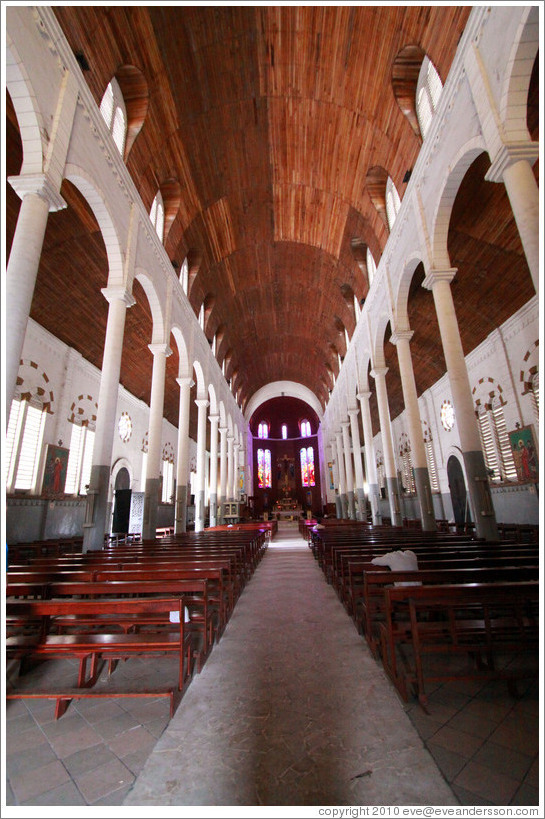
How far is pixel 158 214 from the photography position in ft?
37.3

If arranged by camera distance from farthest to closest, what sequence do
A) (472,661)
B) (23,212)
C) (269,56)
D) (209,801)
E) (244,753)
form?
(269,56), (23,212), (472,661), (244,753), (209,801)

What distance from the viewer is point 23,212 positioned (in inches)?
211

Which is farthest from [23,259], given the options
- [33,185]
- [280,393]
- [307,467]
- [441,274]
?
[307,467]

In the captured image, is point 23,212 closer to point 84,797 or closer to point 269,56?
point 84,797

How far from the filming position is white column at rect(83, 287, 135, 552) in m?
7.28

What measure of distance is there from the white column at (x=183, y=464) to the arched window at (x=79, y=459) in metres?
2.68

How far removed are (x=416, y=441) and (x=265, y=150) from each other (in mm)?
10254

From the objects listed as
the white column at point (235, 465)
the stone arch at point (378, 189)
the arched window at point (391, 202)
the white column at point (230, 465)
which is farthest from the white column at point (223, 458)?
the arched window at point (391, 202)

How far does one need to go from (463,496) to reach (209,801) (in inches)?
559

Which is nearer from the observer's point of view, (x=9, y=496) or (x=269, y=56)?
(x=9, y=496)

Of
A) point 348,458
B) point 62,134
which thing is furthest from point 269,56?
point 348,458

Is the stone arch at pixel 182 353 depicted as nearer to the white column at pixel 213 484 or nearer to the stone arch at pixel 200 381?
the stone arch at pixel 200 381

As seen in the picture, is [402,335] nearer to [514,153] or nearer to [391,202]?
[391,202]

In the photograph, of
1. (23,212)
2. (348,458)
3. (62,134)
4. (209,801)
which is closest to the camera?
(209,801)
